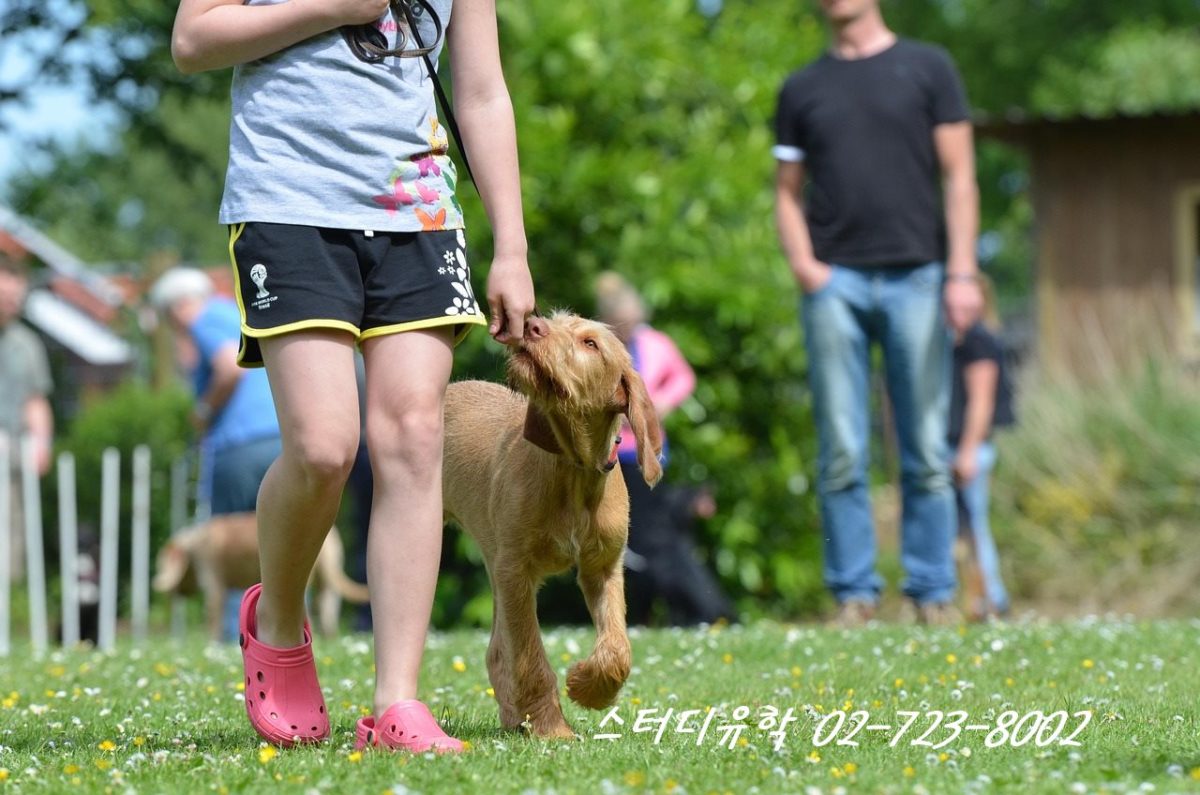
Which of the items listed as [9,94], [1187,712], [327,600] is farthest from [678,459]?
[1187,712]

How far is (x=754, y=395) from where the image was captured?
486 inches

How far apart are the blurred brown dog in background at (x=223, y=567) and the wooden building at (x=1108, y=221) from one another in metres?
8.30

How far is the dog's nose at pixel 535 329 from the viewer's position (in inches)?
177

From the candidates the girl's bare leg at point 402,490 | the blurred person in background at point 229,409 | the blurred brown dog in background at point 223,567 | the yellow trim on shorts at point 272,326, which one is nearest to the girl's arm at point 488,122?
the girl's bare leg at point 402,490

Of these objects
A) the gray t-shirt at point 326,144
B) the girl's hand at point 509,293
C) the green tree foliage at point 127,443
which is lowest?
the green tree foliage at point 127,443

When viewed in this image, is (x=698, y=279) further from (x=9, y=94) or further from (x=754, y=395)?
(x=9, y=94)

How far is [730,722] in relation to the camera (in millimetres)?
4590

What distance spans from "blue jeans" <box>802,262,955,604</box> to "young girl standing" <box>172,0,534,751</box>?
11.5 ft

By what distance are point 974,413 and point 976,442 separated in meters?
0.19

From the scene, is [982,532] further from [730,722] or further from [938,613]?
[730,722]

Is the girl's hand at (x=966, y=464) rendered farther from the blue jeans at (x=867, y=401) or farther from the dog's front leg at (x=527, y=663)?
the dog's front leg at (x=527, y=663)

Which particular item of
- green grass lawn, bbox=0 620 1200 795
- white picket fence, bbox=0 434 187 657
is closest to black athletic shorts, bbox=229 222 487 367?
green grass lawn, bbox=0 620 1200 795

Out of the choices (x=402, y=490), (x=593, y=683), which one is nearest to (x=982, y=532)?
(x=593, y=683)

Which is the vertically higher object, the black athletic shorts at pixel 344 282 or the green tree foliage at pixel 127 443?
the black athletic shorts at pixel 344 282
